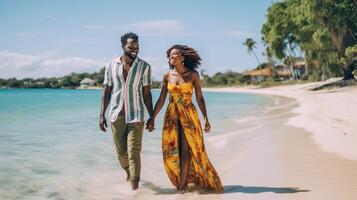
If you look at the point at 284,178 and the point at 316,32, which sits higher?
the point at 316,32

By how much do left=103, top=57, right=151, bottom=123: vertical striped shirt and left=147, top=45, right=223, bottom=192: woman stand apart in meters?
0.24

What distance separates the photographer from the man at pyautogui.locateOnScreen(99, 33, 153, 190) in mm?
5195

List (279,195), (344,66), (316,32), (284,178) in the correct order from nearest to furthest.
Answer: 1. (279,195)
2. (284,178)
3. (316,32)
4. (344,66)

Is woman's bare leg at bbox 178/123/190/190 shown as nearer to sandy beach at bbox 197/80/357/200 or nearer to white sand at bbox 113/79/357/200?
white sand at bbox 113/79/357/200

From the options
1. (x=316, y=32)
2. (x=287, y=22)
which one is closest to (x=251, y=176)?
(x=316, y=32)

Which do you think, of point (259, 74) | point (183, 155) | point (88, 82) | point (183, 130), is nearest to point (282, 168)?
point (183, 155)

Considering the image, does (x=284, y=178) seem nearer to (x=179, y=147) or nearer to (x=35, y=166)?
(x=179, y=147)

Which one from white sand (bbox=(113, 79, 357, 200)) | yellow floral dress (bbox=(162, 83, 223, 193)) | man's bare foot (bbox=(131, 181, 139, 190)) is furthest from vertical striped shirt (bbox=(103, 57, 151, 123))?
white sand (bbox=(113, 79, 357, 200))

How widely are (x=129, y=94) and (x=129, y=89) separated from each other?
0.18 feet

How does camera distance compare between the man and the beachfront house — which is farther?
the beachfront house

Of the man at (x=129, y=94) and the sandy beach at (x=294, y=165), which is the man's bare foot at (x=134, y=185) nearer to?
the man at (x=129, y=94)

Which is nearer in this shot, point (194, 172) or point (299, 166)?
point (194, 172)

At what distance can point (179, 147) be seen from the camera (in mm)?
5242

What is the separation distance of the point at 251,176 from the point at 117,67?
229 cm
